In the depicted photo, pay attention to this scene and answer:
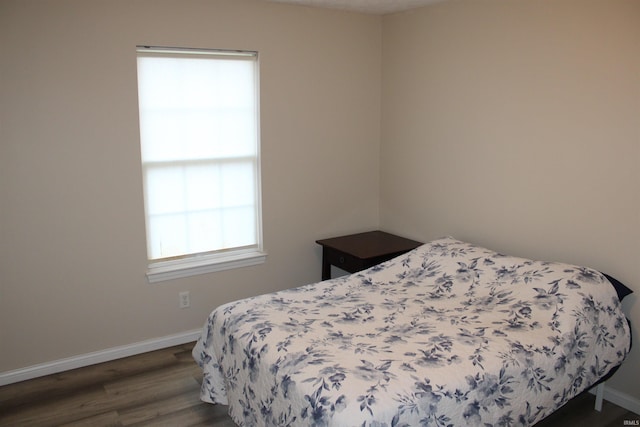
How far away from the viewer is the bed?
80.0 inches

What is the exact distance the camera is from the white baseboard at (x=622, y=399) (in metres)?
2.81

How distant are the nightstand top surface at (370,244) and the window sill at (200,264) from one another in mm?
512

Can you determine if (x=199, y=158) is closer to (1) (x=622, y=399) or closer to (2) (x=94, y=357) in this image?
(2) (x=94, y=357)

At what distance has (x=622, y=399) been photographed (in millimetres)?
2861

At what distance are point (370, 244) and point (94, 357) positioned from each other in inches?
76.6

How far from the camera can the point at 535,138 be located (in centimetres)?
310

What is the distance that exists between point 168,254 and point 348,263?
1204 millimetres

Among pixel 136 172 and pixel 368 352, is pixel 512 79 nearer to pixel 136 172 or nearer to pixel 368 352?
pixel 368 352

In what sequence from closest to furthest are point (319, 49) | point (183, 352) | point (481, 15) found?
1. point (481, 15)
2. point (183, 352)
3. point (319, 49)

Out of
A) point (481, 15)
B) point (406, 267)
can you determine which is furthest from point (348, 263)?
point (481, 15)

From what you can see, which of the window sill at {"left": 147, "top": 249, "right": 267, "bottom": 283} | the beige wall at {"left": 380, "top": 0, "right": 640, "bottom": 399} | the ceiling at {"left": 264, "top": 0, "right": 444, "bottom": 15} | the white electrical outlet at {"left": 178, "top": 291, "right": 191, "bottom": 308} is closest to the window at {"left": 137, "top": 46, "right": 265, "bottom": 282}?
the window sill at {"left": 147, "top": 249, "right": 267, "bottom": 283}

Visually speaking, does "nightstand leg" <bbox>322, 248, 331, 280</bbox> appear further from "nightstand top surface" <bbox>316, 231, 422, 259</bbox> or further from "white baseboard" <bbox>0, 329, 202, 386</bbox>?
"white baseboard" <bbox>0, 329, 202, 386</bbox>

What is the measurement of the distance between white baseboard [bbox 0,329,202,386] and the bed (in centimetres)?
79

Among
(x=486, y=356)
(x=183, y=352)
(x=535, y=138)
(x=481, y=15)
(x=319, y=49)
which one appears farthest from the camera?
(x=319, y=49)
